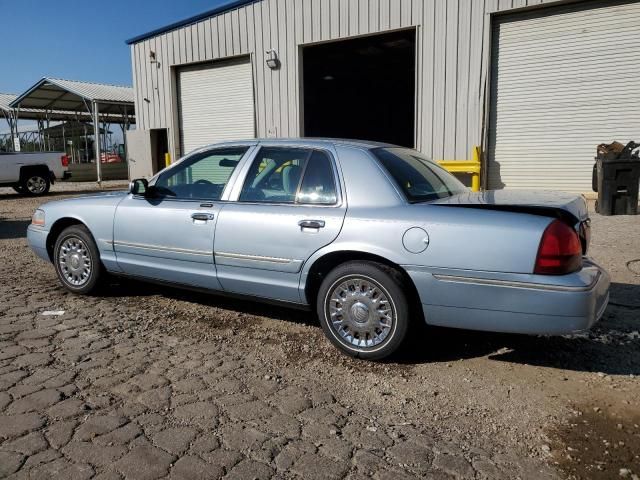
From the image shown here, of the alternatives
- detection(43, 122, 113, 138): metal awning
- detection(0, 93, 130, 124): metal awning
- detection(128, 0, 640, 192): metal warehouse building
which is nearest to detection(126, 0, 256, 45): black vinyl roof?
detection(128, 0, 640, 192): metal warehouse building

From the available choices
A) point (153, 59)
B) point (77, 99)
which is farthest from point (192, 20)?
point (77, 99)

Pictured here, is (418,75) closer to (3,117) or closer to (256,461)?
(256,461)

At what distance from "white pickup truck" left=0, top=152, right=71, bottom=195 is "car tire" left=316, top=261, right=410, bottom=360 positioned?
16.8 metres

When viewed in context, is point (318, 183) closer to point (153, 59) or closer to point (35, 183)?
point (153, 59)

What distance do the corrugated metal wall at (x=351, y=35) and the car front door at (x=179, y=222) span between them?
27.1 feet

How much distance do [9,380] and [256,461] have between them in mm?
1856

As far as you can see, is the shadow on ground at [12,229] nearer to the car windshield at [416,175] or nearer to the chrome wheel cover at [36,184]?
the chrome wheel cover at [36,184]

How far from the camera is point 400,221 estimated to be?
11.7ft

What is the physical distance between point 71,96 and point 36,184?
35.1 feet

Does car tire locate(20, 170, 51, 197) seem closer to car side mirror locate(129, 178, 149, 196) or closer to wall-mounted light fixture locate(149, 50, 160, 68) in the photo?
wall-mounted light fixture locate(149, 50, 160, 68)

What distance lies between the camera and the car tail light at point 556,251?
10.3 feet

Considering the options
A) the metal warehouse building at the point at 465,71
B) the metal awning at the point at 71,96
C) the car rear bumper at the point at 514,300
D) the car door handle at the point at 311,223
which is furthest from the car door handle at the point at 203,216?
the metal awning at the point at 71,96

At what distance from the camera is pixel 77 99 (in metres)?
27.8

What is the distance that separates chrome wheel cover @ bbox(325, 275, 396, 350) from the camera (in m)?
3.66
